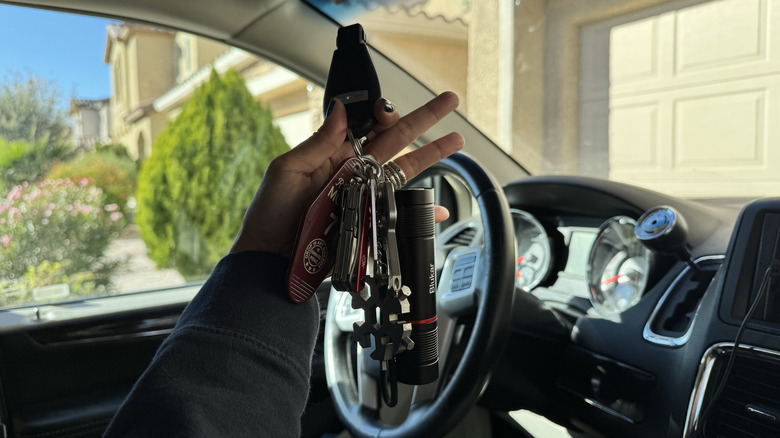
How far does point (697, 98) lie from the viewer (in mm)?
2018

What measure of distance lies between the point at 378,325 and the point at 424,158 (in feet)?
0.96

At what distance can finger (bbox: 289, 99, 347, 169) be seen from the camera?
2.85ft

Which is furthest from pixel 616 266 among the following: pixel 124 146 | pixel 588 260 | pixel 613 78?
pixel 124 146

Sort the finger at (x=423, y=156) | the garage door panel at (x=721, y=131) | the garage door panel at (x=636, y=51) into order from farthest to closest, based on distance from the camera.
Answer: the garage door panel at (x=636, y=51) < the garage door panel at (x=721, y=131) < the finger at (x=423, y=156)

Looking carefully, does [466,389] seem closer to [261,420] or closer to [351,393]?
[351,393]

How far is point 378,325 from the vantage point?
771mm

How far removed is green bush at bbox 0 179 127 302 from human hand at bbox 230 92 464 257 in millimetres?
1614

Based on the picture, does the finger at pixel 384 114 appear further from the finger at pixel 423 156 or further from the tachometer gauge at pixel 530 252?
the tachometer gauge at pixel 530 252

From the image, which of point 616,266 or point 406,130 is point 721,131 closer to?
point 616,266

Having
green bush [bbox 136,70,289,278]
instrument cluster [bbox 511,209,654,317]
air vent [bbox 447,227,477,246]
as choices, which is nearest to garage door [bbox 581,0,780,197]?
instrument cluster [bbox 511,209,654,317]

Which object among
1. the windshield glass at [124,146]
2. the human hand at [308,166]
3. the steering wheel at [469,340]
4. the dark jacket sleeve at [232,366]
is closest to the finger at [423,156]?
the human hand at [308,166]

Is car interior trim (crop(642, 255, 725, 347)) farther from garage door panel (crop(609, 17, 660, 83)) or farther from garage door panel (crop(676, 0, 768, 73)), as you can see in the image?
garage door panel (crop(609, 17, 660, 83))

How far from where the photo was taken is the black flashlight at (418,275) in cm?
80

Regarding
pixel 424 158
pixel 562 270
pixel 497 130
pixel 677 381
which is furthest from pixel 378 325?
pixel 497 130
